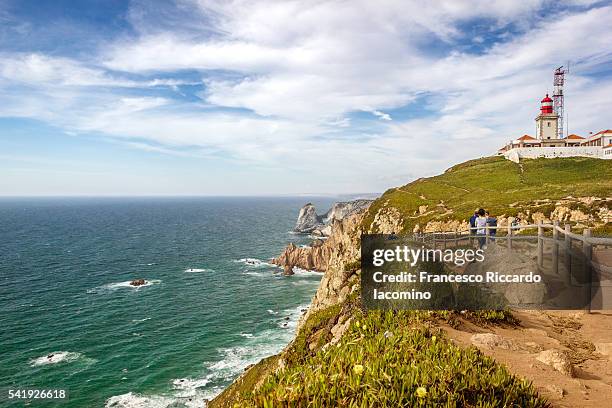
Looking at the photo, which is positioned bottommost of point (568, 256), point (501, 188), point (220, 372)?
point (220, 372)

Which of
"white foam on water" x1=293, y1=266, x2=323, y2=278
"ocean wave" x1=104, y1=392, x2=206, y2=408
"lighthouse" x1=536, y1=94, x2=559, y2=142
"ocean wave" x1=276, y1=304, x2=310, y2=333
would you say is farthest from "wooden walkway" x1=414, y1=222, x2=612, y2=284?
"lighthouse" x1=536, y1=94, x2=559, y2=142

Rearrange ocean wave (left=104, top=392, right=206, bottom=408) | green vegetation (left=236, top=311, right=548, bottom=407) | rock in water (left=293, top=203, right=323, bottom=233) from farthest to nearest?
1. rock in water (left=293, top=203, right=323, bottom=233)
2. ocean wave (left=104, top=392, right=206, bottom=408)
3. green vegetation (left=236, top=311, right=548, bottom=407)

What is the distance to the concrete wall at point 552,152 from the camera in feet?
291

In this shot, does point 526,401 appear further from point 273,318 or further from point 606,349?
point 273,318

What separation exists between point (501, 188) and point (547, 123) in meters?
40.4

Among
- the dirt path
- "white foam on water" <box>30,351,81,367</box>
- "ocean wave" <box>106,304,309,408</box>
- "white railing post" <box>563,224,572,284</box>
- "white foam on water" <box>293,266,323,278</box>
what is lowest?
"ocean wave" <box>106,304,309,408</box>

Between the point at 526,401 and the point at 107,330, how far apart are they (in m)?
62.0

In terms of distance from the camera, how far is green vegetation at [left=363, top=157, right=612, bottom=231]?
5588 centimetres

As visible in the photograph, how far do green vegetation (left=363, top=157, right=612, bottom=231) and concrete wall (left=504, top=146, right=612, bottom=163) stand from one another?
3.12m

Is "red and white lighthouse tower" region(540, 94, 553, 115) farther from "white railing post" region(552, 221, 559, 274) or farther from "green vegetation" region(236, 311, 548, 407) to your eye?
"green vegetation" region(236, 311, 548, 407)

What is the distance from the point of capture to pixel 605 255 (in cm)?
1356

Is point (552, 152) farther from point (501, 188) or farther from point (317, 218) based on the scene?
point (317, 218)

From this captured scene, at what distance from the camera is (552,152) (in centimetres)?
9431

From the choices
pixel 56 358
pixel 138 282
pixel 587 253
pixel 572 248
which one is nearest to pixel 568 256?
pixel 572 248
